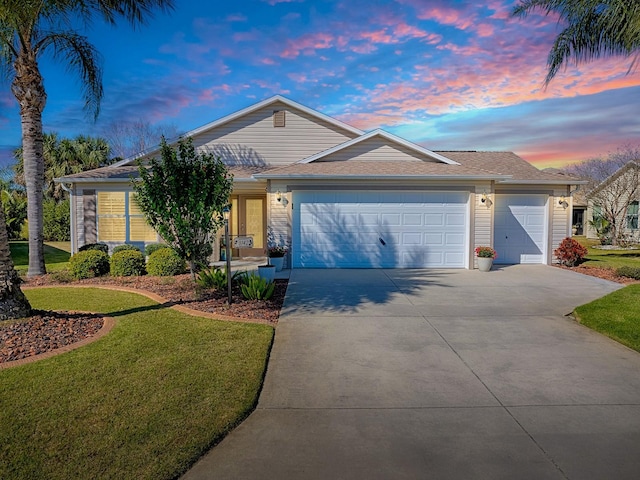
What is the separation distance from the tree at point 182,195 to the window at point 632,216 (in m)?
27.8

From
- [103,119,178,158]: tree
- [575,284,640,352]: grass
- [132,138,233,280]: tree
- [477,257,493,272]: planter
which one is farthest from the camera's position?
[103,119,178,158]: tree

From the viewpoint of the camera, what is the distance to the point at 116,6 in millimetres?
9305

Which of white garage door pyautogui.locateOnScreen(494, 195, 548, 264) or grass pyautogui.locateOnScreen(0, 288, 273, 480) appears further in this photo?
white garage door pyautogui.locateOnScreen(494, 195, 548, 264)

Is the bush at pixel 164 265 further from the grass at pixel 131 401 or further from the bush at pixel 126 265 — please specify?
the grass at pixel 131 401

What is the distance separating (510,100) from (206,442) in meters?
15.1

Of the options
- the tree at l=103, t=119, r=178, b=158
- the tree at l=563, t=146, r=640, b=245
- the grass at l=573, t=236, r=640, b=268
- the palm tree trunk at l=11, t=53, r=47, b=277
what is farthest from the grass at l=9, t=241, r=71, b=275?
the tree at l=563, t=146, r=640, b=245

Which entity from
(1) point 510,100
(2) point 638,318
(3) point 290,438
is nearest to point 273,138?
(1) point 510,100

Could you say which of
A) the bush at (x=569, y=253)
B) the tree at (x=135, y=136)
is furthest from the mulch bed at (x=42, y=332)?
the tree at (x=135, y=136)

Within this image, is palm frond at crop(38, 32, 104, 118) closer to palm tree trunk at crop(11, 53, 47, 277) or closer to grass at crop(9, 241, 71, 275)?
palm tree trunk at crop(11, 53, 47, 277)

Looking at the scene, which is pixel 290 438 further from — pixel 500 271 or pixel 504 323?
pixel 500 271

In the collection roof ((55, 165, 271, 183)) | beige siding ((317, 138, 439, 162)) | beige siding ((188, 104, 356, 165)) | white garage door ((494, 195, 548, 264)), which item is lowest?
white garage door ((494, 195, 548, 264))

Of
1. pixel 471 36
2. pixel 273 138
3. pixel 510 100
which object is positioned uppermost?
pixel 471 36

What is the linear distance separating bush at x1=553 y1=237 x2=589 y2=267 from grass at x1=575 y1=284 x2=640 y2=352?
5.98m

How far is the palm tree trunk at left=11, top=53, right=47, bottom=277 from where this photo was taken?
1112 centimetres
